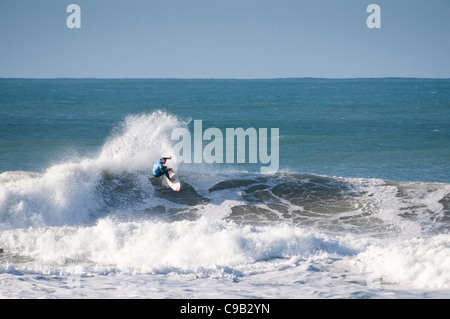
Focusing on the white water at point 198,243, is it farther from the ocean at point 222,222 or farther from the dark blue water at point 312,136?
the dark blue water at point 312,136

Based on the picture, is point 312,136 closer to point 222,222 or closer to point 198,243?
point 222,222

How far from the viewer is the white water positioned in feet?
36.7

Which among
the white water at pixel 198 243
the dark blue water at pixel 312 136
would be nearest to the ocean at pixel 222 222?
the white water at pixel 198 243

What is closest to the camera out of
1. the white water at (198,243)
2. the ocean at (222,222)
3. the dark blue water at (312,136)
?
the white water at (198,243)

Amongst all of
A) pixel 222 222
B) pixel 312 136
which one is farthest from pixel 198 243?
pixel 312 136

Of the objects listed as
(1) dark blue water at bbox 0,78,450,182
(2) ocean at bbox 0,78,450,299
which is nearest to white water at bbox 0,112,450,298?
(2) ocean at bbox 0,78,450,299

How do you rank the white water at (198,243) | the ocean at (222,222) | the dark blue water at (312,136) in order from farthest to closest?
the dark blue water at (312,136)
the ocean at (222,222)
the white water at (198,243)

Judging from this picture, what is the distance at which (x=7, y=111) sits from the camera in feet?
196

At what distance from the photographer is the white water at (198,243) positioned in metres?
11.2

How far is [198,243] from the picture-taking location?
13.9 m

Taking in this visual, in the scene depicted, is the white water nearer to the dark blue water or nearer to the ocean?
the ocean

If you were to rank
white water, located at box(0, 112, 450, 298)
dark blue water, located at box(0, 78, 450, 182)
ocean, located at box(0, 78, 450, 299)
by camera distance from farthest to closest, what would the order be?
1. dark blue water, located at box(0, 78, 450, 182)
2. ocean, located at box(0, 78, 450, 299)
3. white water, located at box(0, 112, 450, 298)
